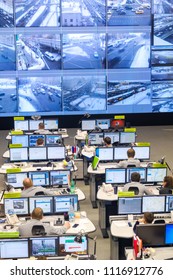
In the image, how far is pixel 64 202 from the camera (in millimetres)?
6141

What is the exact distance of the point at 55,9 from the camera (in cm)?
1433

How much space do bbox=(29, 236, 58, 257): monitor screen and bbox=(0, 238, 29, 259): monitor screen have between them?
0.06 m

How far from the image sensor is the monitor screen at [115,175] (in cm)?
769

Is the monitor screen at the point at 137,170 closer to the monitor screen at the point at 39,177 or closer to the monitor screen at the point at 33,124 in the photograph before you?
the monitor screen at the point at 39,177

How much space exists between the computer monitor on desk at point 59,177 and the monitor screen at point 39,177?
8 cm

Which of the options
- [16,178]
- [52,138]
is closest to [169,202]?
[16,178]

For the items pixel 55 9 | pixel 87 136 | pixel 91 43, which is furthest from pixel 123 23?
pixel 87 136

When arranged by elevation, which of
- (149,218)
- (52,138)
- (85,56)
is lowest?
(52,138)

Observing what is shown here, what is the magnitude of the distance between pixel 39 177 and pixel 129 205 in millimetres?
1793

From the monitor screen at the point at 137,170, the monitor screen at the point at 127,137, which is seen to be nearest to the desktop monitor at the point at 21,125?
the monitor screen at the point at 127,137

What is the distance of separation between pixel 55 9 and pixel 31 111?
9.98ft

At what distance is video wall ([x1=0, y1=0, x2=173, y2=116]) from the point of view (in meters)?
14.4

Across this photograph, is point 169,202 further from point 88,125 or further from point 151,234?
point 88,125

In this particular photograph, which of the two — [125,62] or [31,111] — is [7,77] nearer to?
[31,111]
